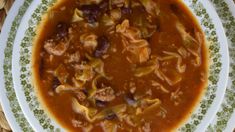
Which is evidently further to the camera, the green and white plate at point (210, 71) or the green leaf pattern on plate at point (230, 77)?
the green leaf pattern on plate at point (230, 77)

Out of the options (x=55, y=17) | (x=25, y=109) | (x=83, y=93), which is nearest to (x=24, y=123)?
(x=25, y=109)

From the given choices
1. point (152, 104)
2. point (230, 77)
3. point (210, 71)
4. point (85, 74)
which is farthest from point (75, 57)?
point (230, 77)

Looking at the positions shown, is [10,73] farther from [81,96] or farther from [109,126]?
[109,126]

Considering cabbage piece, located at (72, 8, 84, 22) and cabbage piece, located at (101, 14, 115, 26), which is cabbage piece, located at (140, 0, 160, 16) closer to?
cabbage piece, located at (101, 14, 115, 26)

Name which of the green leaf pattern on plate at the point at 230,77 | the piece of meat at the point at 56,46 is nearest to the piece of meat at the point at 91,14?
the piece of meat at the point at 56,46

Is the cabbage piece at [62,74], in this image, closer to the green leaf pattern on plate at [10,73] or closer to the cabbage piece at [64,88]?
the cabbage piece at [64,88]

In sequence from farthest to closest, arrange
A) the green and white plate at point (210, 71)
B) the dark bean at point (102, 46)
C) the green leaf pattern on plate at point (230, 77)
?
the green leaf pattern on plate at point (230, 77) → the green and white plate at point (210, 71) → the dark bean at point (102, 46)

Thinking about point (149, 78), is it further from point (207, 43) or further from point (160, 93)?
point (207, 43)
